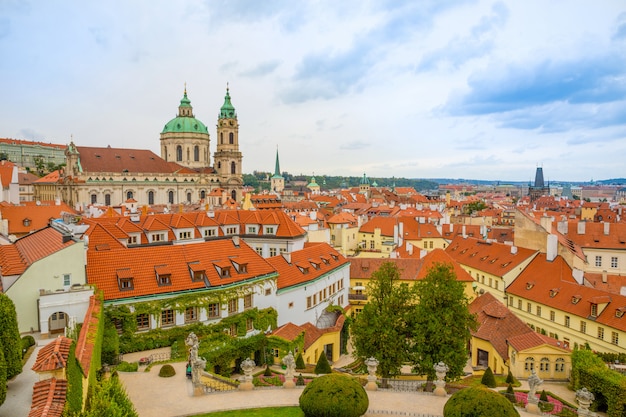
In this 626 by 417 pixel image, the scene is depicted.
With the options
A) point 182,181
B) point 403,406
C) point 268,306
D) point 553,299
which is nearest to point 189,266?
point 268,306

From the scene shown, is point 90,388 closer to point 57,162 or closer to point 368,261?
point 368,261

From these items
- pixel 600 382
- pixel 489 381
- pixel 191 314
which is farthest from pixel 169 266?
A: pixel 600 382

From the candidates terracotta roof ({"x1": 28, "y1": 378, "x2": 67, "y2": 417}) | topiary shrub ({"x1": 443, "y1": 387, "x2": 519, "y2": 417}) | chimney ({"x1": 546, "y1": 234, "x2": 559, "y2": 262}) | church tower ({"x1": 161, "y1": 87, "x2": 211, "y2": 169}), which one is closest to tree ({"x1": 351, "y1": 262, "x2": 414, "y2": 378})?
topiary shrub ({"x1": 443, "y1": 387, "x2": 519, "y2": 417})

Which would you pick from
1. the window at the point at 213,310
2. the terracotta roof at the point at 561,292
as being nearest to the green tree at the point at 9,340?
the window at the point at 213,310

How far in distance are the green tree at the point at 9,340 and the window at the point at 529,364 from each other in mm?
29333

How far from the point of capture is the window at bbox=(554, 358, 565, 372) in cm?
3119

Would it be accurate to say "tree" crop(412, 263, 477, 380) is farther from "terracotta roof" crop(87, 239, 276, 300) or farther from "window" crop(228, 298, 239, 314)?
"terracotta roof" crop(87, 239, 276, 300)

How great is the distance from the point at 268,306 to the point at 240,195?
102617 millimetres

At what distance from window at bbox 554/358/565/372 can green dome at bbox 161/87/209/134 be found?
121331mm

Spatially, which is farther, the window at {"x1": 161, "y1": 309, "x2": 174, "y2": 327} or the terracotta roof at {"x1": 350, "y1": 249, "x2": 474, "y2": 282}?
the terracotta roof at {"x1": 350, "y1": 249, "x2": 474, "y2": 282}

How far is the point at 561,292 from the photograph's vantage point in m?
39.6

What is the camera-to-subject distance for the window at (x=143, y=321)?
2723cm

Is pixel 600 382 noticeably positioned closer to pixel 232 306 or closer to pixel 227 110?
pixel 232 306

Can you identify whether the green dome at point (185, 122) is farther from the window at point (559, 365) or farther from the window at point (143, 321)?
the window at point (559, 365)
